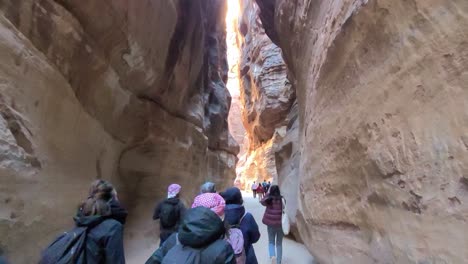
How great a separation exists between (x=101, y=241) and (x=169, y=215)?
1797 millimetres

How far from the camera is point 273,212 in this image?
4.84 m

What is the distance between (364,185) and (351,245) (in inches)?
28.0

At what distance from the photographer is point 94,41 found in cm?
548

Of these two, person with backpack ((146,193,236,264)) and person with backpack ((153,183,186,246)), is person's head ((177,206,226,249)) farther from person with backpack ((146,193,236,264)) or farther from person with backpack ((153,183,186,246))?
person with backpack ((153,183,186,246))

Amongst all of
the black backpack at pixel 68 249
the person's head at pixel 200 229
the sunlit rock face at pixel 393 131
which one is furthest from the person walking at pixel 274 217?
the person's head at pixel 200 229

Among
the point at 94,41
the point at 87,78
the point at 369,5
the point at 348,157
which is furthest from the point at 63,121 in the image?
the point at 369,5

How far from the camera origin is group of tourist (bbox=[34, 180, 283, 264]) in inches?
67.3

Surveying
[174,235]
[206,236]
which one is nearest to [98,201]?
[174,235]

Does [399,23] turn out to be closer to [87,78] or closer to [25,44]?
[25,44]

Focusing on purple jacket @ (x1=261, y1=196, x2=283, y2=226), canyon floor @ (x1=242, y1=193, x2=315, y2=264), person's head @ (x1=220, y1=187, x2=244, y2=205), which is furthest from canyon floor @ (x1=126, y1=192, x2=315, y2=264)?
person's head @ (x1=220, y1=187, x2=244, y2=205)

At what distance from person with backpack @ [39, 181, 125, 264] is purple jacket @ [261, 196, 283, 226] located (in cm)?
288

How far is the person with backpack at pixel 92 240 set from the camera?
2092mm

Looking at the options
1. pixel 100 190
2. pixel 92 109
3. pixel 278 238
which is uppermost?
pixel 92 109

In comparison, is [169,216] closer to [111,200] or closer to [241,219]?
[241,219]
